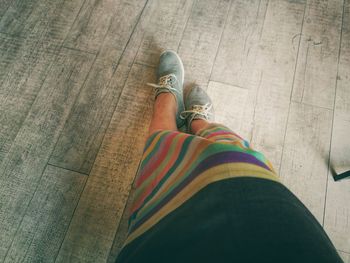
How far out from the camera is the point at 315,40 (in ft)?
3.95

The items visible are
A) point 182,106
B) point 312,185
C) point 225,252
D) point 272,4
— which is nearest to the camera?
point 225,252

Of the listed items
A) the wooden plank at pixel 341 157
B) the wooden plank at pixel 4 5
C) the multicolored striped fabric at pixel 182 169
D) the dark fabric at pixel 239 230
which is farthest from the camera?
the wooden plank at pixel 4 5

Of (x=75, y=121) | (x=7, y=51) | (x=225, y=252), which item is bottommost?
(x=75, y=121)

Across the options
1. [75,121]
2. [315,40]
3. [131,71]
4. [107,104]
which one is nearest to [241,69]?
[315,40]

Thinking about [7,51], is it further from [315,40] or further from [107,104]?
[315,40]

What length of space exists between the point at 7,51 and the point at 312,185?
60.2 inches

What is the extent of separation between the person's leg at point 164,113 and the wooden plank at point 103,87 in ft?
0.71

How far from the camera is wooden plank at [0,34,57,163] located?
1182 mm

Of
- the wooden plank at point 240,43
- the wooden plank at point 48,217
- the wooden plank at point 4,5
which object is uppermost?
the wooden plank at point 240,43

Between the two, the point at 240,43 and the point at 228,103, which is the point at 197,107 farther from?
the point at 240,43

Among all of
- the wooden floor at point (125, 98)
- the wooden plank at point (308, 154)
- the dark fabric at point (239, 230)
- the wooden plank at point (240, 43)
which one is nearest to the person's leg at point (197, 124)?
the wooden floor at point (125, 98)

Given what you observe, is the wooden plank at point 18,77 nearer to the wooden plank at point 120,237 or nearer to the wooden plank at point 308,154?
the wooden plank at point 120,237

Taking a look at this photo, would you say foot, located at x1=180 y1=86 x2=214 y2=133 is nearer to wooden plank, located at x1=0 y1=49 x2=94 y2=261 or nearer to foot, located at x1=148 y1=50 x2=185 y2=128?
foot, located at x1=148 y1=50 x2=185 y2=128

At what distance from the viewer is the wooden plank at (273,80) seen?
110 centimetres
